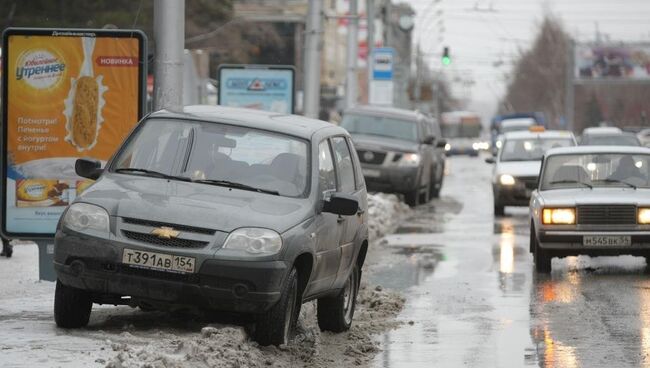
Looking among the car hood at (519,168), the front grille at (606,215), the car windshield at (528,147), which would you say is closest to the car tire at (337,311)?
the front grille at (606,215)

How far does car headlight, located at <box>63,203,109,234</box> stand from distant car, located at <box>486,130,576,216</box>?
18986 millimetres

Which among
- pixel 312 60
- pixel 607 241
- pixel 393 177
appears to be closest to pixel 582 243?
pixel 607 241

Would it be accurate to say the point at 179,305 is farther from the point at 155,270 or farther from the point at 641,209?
the point at 641,209

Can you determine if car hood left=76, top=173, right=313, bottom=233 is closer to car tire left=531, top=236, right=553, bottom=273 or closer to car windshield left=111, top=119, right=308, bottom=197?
car windshield left=111, top=119, right=308, bottom=197

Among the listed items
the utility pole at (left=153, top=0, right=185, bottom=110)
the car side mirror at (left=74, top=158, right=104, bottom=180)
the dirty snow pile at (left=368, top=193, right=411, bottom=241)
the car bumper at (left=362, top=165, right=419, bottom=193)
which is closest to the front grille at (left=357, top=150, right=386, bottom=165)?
the car bumper at (left=362, top=165, right=419, bottom=193)

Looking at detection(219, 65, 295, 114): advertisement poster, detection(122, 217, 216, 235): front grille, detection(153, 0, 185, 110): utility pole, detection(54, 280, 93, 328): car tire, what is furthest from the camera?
detection(219, 65, 295, 114): advertisement poster

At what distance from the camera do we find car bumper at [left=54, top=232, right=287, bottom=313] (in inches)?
389

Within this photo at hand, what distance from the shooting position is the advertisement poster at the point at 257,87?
26.6 meters

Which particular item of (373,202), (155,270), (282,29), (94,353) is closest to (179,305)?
(155,270)

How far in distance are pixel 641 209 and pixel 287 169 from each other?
7032mm

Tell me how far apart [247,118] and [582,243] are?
6662 mm

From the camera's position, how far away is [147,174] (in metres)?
11.0

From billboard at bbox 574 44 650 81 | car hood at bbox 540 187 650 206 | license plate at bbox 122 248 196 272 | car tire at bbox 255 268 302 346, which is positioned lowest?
billboard at bbox 574 44 650 81

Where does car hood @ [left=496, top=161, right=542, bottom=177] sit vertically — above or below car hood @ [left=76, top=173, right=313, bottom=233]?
below
